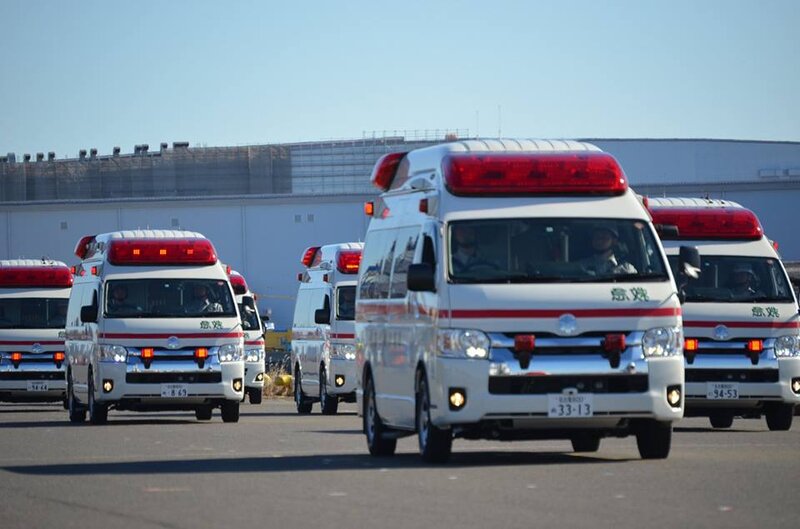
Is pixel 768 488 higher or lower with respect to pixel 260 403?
higher

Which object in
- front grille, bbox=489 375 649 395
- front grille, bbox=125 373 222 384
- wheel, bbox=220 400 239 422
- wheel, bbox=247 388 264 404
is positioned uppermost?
front grille, bbox=489 375 649 395

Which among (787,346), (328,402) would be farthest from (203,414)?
(787,346)

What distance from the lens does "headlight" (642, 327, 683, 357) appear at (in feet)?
52.5

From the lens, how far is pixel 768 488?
13.6 m

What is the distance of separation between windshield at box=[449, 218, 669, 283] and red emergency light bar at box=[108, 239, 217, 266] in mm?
11603

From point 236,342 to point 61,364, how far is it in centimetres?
1003

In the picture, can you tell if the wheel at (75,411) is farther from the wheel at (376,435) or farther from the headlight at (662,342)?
the headlight at (662,342)

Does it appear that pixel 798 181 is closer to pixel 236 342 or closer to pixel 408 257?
pixel 236 342

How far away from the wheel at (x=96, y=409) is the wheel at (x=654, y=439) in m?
12.4

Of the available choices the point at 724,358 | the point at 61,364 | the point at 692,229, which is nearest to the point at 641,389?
the point at 724,358

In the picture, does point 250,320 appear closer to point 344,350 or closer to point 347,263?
point 347,263

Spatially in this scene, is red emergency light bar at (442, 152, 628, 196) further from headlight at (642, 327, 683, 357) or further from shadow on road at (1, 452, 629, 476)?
shadow on road at (1, 452, 629, 476)

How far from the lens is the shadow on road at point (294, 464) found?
16.4 metres

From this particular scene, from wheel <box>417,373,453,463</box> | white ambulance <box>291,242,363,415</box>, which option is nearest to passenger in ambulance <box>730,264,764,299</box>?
wheel <box>417,373,453,463</box>
